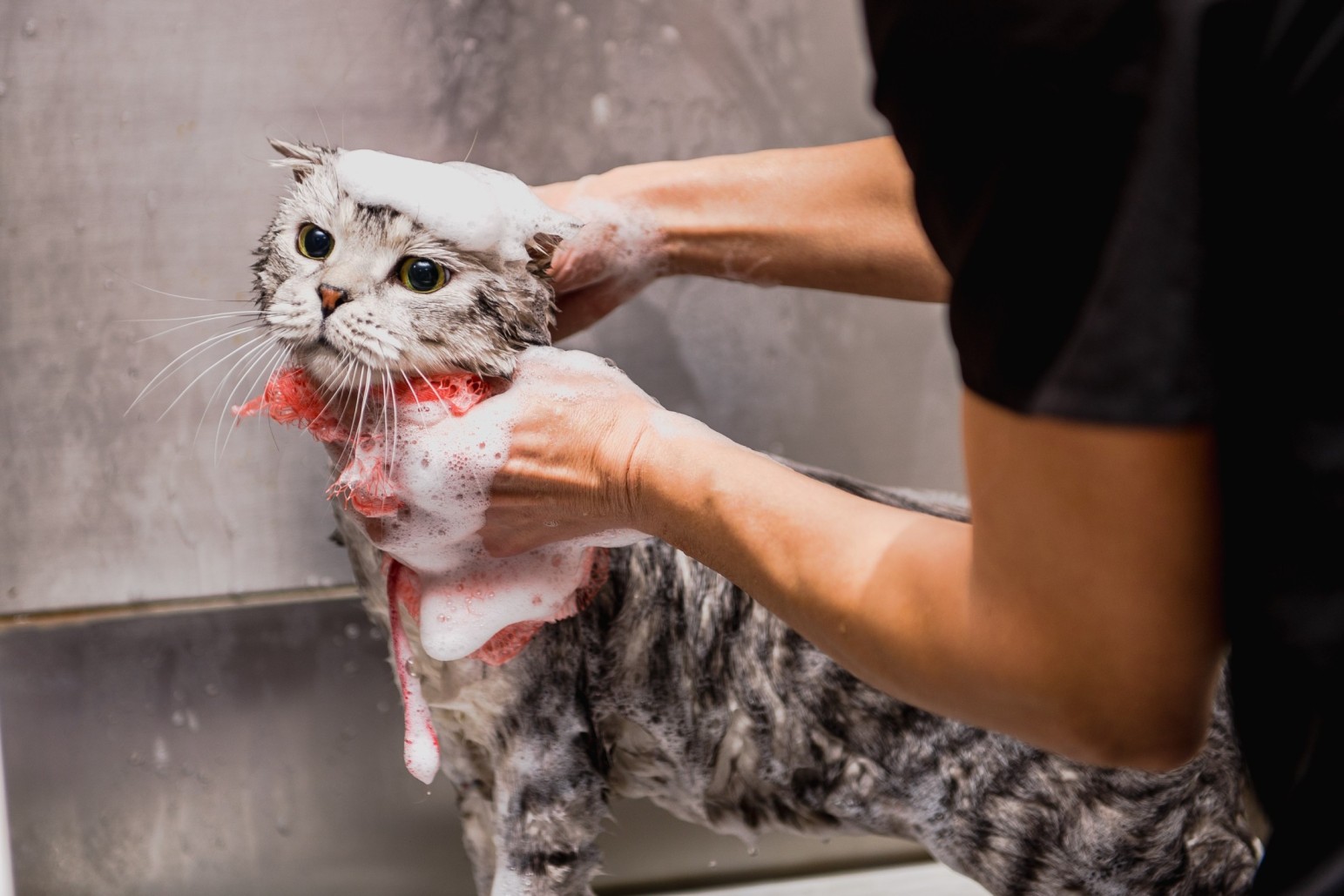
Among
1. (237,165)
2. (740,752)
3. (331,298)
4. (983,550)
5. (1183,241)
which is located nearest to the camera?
(1183,241)

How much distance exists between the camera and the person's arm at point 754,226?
1134 mm

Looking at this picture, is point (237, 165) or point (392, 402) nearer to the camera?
point (392, 402)

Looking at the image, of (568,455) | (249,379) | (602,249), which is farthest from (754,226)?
(249,379)

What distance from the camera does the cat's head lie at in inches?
33.1

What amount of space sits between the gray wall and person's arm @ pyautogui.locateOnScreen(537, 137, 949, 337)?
8.7 inches

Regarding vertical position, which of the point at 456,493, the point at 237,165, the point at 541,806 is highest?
the point at 237,165

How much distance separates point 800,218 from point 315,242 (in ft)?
1.72

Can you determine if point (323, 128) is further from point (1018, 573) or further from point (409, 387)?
point (1018, 573)

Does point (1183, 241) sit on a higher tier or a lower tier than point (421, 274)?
higher

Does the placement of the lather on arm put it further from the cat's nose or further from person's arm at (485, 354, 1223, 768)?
the cat's nose

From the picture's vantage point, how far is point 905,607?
0.62 meters

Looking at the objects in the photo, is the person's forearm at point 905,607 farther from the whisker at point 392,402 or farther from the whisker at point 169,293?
the whisker at point 169,293

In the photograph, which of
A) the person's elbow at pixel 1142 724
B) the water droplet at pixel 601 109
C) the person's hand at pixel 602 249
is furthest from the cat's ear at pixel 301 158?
the person's elbow at pixel 1142 724

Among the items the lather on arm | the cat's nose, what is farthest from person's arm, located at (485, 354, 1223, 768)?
the cat's nose
